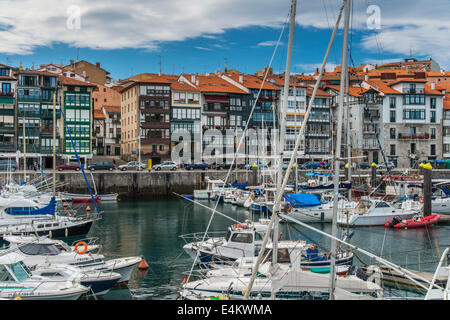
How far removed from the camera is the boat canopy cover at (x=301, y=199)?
38.7 metres

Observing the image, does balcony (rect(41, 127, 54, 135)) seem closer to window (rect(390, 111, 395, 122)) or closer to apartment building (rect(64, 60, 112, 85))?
apartment building (rect(64, 60, 112, 85))

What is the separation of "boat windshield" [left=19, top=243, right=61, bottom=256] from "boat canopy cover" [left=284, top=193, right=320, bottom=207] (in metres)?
20.6

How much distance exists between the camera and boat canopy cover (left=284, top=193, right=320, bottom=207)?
38688 mm

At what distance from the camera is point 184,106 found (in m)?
83.1

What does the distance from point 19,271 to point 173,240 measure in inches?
666

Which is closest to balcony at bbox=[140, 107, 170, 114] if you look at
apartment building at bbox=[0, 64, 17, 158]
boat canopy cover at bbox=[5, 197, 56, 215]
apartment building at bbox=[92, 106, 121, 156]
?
apartment building at bbox=[0, 64, 17, 158]

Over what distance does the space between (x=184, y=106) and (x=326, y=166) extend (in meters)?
24.7

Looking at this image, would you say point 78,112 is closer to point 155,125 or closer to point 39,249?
point 155,125

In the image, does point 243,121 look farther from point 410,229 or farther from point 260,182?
point 410,229

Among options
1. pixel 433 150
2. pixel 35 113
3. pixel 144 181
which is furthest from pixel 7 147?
pixel 433 150

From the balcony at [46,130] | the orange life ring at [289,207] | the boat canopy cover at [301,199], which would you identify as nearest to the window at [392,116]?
the boat canopy cover at [301,199]

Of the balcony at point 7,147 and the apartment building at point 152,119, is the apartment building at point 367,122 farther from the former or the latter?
the balcony at point 7,147
